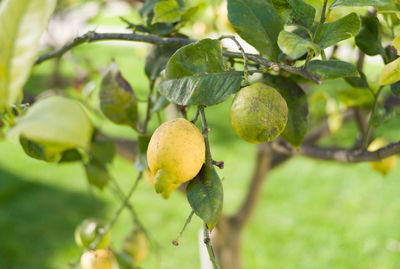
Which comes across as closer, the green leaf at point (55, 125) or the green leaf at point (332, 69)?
the green leaf at point (55, 125)

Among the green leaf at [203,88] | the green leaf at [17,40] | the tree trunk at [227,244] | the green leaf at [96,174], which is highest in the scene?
the green leaf at [17,40]

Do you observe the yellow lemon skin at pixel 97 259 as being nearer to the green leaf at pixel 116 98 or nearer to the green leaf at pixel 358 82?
the green leaf at pixel 116 98

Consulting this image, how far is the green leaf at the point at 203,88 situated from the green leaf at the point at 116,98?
6.6 inches

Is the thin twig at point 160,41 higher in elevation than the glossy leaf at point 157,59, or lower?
higher

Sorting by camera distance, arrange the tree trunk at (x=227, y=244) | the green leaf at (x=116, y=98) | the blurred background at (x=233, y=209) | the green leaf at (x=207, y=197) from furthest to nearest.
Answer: the blurred background at (x=233, y=209), the tree trunk at (x=227, y=244), the green leaf at (x=116, y=98), the green leaf at (x=207, y=197)

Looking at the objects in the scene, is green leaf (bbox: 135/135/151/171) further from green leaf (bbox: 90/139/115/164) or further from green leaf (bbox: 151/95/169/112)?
green leaf (bbox: 90/139/115/164)

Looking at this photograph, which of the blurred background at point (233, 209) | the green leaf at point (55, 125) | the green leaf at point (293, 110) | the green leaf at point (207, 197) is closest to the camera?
the green leaf at point (55, 125)

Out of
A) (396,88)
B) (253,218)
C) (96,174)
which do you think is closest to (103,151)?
Result: (96,174)

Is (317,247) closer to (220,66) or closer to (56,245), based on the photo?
(56,245)

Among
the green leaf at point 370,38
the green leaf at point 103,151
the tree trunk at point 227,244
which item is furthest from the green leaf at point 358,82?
the tree trunk at point 227,244

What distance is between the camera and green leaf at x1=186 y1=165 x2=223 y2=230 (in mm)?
378

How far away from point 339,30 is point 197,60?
0.15m

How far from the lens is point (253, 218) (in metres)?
2.43

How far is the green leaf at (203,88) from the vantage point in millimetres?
411
